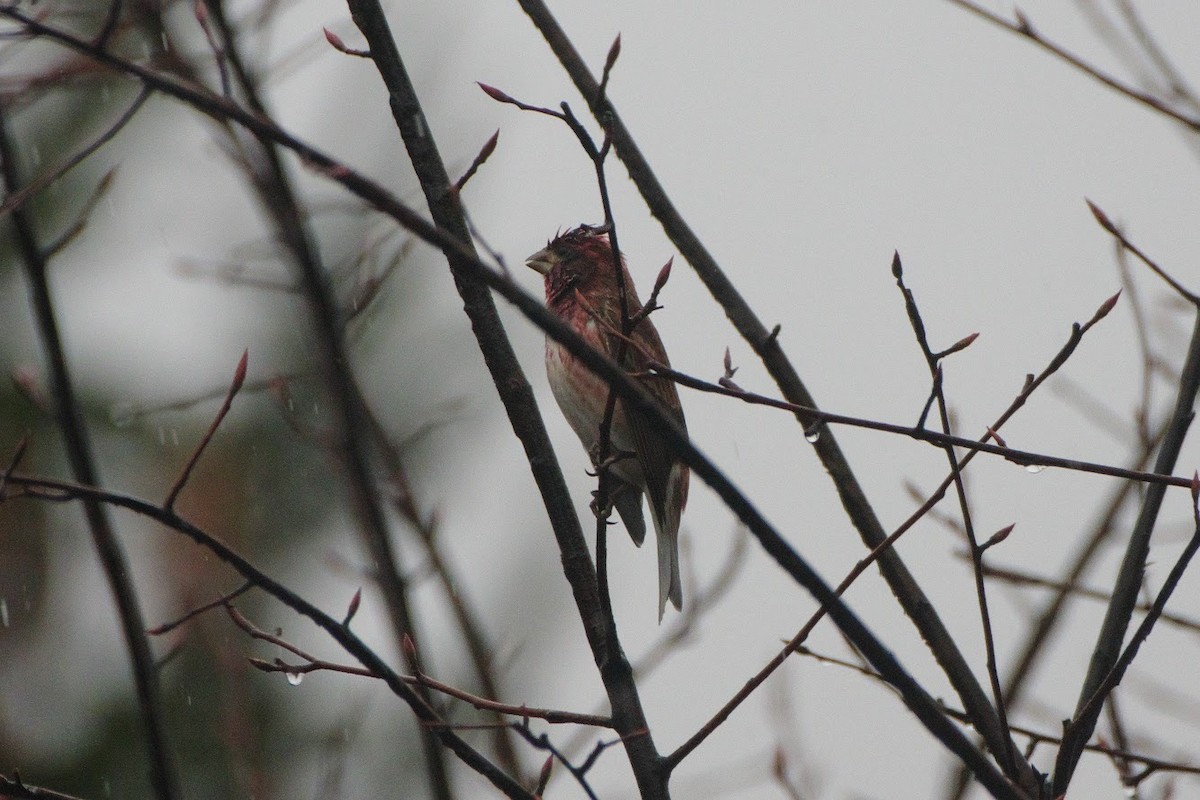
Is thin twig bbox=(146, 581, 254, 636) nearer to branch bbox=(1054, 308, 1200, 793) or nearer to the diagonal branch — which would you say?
the diagonal branch

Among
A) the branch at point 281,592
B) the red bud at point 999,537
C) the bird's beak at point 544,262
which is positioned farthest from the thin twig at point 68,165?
the bird's beak at point 544,262

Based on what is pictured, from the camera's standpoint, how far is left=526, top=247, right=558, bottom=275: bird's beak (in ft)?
17.9

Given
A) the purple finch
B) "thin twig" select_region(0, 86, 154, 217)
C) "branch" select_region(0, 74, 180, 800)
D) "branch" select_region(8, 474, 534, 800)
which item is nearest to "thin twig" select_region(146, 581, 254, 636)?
"branch" select_region(8, 474, 534, 800)

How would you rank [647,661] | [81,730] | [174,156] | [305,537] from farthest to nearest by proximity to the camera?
1. [174,156]
2. [305,537]
3. [81,730]
4. [647,661]

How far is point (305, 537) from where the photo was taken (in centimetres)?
978

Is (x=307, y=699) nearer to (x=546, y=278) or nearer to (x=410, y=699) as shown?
(x=546, y=278)

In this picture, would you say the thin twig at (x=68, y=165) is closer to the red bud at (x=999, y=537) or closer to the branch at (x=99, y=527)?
the branch at (x=99, y=527)

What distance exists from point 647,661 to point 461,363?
7.13m

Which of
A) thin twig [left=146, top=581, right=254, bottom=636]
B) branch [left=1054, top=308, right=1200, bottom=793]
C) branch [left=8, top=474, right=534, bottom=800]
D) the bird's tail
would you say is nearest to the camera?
branch [left=8, top=474, right=534, bottom=800]

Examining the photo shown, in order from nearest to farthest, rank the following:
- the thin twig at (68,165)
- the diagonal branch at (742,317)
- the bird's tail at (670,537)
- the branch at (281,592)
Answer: the branch at (281,592), the thin twig at (68,165), the diagonal branch at (742,317), the bird's tail at (670,537)

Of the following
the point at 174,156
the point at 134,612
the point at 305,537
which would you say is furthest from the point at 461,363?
the point at 134,612

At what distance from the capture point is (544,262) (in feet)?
17.9

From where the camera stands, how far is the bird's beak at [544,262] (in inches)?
214

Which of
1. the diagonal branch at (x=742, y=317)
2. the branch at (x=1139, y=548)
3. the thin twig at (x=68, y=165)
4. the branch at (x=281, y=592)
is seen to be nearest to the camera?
the branch at (x=281, y=592)
